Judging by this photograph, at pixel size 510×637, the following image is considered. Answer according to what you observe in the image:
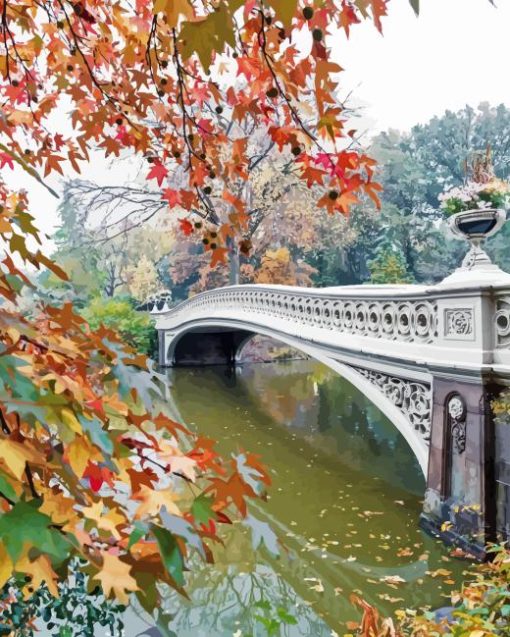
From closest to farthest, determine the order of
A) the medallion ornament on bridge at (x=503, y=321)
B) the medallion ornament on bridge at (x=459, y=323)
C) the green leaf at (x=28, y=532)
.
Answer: the green leaf at (x=28, y=532) < the medallion ornament on bridge at (x=503, y=321) < the medallion ornament on bridge at (x=459, y=323)

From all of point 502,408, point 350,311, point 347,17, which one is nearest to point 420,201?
point 350,311

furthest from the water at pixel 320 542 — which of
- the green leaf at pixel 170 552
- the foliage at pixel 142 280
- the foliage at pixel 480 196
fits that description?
the foliage at pixel 142 280

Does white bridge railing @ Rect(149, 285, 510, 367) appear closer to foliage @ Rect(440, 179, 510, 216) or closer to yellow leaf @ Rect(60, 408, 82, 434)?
foliage @ Rect(440, 179, 510, 216)

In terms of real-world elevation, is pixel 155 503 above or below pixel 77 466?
below

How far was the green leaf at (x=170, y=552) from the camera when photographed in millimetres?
1108

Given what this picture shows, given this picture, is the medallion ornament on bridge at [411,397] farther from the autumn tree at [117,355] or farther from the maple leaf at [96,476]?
the maple leaf at [96,476]

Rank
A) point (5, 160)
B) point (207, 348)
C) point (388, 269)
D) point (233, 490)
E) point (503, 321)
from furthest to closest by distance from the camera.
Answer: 1. point (388, 269)
2. point (207, 348)
3. point (503, 321)
4. point (5, 160)
5. point (233, 490)

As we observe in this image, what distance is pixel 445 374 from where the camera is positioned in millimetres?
5750

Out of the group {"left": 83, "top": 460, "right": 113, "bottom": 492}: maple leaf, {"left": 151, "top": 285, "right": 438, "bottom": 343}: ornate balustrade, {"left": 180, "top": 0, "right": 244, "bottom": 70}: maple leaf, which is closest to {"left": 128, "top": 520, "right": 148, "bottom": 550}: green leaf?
{"left": 83, "top": 460, "right": 113, "bottom": 492}: maple leaf

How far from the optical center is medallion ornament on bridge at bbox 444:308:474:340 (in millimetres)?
5383

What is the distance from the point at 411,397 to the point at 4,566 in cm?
605

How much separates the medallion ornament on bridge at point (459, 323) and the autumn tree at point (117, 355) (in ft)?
11.2

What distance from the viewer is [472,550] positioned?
17.3 feet

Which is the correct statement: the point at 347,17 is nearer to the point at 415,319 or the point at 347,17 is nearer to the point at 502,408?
the point at 502,408
